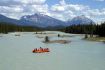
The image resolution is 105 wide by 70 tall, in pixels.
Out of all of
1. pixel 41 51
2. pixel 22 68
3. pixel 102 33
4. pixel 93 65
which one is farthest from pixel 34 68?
pixel 102 33

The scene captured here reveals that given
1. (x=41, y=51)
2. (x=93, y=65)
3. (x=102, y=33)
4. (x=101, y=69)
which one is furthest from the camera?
(x=102, y=33)

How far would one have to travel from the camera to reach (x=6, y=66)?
165ft

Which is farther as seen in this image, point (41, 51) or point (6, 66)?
point (41, 51)

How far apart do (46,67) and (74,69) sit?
4.72 m

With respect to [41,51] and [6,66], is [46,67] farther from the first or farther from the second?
[41,51]

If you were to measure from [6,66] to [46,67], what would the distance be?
263 inches

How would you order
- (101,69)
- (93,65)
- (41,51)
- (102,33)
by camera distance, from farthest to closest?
(102,33)
(41,51)
(93,65)
(101,69)

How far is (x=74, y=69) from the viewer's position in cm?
4800

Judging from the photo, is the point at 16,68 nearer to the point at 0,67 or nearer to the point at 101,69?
the point at 0,67

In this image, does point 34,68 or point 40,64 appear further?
point 40,64

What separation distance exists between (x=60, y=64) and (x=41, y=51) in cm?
2358

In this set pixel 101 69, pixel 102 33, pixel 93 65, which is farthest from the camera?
pixel 102 33

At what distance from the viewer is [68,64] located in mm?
53031

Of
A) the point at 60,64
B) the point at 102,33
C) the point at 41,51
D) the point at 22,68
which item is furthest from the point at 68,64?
the point at 102,33
